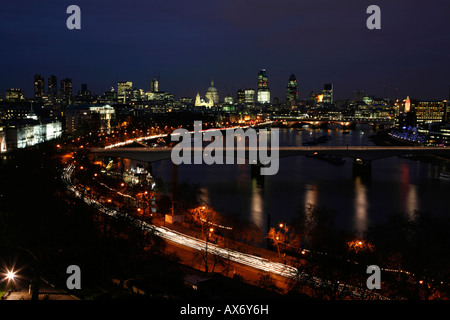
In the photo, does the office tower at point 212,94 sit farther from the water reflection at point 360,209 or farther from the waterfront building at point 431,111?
the water reflection at point 360,209

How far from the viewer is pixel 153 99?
8150 cm

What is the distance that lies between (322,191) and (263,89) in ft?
285

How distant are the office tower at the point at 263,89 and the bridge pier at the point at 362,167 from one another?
82.5 meters

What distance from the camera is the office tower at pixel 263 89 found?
96312mm

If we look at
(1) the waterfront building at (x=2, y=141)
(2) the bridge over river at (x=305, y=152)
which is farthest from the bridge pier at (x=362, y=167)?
(1) the waterfront building at (x=2, y=141)

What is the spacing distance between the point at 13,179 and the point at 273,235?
436 centimetres

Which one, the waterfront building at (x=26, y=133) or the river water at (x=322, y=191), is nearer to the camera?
the river water at (x=322, y=191)

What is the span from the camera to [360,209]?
9.48 meters

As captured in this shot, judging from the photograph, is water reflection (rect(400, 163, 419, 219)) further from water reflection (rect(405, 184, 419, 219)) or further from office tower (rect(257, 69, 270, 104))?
office tower (rect(257, 69, 270, 104))

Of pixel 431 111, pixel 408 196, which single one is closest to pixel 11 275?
pixel 408 196

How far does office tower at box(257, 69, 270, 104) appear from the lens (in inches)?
3792
